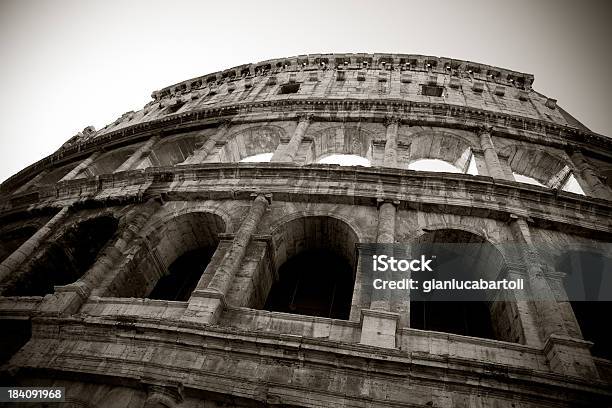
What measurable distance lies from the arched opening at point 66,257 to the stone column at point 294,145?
447 cm

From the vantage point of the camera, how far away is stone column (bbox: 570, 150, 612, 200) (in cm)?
1012

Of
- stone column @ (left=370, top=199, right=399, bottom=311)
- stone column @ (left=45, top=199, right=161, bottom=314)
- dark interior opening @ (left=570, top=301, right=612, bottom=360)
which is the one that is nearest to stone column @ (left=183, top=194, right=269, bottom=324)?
stone column @ (left=45, top=199, right=161, bottom=314)

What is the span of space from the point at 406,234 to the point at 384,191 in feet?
3.95

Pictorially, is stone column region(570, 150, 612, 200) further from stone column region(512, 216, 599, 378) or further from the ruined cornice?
the ruined cornice

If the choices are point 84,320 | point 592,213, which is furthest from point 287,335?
point 592,213

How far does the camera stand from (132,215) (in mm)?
9305

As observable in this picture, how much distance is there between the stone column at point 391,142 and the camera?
10521 millimetres

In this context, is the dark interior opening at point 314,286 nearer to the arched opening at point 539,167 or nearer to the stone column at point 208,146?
the stone column at point 208,146

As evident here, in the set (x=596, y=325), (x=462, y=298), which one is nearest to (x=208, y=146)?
(x=462, y=298)

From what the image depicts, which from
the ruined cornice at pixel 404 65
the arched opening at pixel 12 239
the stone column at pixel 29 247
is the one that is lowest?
the stone column at pixel 29 247

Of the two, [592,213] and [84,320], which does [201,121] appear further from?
[592,213]

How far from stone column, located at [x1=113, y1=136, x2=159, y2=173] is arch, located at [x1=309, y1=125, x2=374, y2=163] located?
5676 mm

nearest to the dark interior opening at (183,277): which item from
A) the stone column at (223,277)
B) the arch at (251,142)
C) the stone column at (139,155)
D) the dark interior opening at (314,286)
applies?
the stone column at (223,277)

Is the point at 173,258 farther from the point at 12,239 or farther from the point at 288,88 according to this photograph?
the point at 288,88
